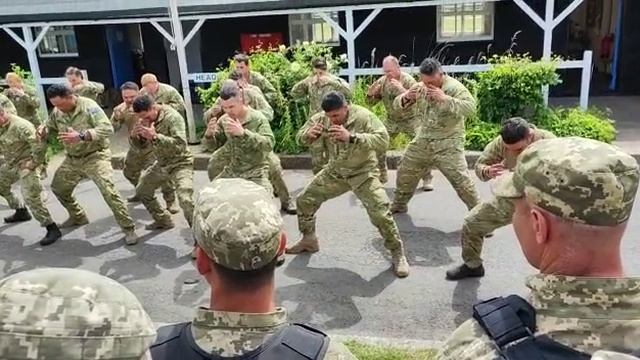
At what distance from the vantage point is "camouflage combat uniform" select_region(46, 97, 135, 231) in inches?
279

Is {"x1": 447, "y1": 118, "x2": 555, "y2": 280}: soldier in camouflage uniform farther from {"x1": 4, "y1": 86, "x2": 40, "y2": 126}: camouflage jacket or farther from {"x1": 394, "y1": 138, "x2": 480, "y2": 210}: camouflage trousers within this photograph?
{"x1": 4, "y1": 86, "x2": 40, "y2": 126}: camouflage jacket

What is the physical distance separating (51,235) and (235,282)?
6.01 meters

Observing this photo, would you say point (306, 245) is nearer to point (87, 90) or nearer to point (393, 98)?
point (393, 98)

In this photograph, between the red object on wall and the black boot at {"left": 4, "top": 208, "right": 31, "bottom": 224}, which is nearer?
the black boot at {"left": 4, "top": 208, "right": 31, "bottom": 224}

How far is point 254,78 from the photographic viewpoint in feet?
31.3

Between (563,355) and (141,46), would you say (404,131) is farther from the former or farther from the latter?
(141,46)

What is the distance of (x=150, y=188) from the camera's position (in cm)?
732

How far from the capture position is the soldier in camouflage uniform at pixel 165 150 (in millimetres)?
6867

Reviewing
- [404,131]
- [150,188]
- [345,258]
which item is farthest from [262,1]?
[345,258]

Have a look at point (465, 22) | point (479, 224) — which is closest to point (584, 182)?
point (479, 224)

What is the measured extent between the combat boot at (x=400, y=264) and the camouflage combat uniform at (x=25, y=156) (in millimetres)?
4157

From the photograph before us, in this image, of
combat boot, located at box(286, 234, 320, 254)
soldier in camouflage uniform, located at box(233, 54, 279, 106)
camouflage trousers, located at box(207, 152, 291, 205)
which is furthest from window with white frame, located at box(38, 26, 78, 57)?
combat boot, located at box(286, 234, 320, 254)

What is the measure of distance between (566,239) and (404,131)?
22.6ft

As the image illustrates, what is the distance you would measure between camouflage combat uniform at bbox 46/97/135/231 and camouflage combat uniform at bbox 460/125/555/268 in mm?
3791
